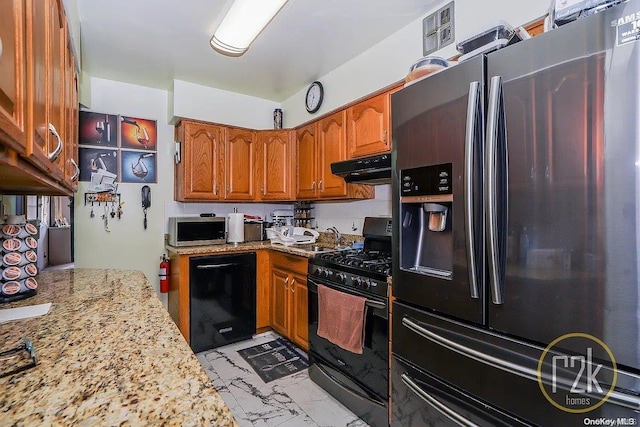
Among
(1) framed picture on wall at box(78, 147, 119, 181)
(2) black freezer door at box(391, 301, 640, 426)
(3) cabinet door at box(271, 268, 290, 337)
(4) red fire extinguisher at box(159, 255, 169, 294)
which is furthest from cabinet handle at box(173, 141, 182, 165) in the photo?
(2) black freezer door at box(391, 301, 640, 426)

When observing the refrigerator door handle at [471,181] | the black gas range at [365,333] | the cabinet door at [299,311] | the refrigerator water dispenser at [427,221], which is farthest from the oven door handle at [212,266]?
the refrigerator door handle at [471,181]

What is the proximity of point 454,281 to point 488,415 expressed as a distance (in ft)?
1.61

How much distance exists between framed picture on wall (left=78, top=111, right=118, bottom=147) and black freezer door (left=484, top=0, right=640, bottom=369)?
3.24 metres

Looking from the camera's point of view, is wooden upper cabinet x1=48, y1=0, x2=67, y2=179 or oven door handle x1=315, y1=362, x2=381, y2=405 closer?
wooden upper cabinet x1=48, y1=0, x2=67, y2=179

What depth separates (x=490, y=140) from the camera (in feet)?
3.64

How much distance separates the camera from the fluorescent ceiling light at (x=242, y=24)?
5.75 feet

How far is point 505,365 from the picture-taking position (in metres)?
1.09

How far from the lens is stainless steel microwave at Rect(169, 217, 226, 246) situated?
2928 mm

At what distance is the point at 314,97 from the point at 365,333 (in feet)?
7.34

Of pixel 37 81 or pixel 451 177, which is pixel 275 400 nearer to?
pixel 451 177

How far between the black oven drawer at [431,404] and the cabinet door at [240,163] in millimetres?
2322

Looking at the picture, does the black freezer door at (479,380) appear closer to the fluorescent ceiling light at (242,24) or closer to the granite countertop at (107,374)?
the granite countertop at (107,374)

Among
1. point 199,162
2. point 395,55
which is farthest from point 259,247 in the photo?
point 395,55

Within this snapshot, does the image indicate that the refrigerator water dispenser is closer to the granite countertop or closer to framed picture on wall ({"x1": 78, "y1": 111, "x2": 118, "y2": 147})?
the granite countertop
